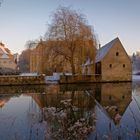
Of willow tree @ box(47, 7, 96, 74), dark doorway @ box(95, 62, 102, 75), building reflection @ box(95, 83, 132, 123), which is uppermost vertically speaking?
willow tree @ box(47, 7, 96, 74)

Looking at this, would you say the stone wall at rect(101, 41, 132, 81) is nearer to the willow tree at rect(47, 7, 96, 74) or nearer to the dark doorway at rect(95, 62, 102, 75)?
the dark doorway at rect(95, 62, 102, 75)

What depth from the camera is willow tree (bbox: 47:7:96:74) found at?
34.8 m

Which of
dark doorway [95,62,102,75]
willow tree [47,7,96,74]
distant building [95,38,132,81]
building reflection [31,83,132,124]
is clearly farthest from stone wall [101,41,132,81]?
building reflection [31,83,132,124]

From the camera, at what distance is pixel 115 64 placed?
1606 inches

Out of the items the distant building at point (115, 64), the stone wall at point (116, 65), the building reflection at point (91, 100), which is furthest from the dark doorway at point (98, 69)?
the building reflection at point (91, 100)

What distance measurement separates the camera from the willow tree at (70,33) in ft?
114

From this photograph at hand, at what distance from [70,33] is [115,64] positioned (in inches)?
400

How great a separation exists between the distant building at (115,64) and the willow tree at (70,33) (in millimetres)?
6011

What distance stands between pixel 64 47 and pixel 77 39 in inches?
83.6

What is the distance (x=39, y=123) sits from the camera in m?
8.81

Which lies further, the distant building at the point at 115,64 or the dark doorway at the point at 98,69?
the dark doorway at the point at 98,69

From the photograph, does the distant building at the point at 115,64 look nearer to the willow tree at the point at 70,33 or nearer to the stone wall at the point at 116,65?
the stone wall at the point at 116,65

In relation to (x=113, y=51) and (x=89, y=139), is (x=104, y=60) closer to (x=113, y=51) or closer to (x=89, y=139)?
(x=113, y=51)

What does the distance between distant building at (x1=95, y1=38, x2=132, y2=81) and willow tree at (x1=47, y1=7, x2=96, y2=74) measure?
237 inches
